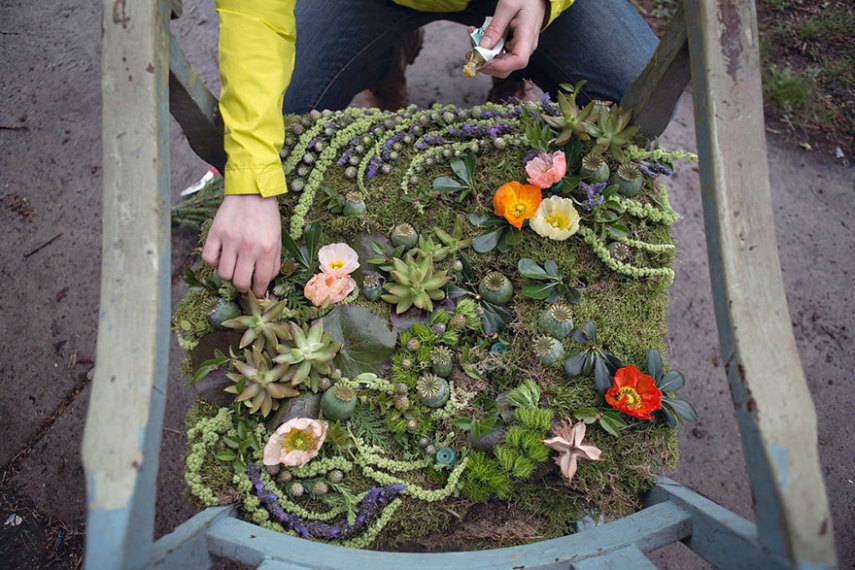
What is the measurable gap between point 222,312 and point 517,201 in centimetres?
69

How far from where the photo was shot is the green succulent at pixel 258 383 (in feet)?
3.34

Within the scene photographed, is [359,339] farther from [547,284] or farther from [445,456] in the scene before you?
[547,284]

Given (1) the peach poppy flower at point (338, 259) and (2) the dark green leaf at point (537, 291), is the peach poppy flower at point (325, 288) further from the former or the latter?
(2) the dark green leaf at point (537, 291)

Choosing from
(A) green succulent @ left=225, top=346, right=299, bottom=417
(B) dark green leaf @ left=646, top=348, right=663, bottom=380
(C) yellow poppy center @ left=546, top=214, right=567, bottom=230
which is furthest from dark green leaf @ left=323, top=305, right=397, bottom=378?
(B) dark green leaf @ left=646, top=348, right=663, bottom=380

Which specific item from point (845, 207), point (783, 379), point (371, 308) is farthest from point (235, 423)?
point (845, 207)

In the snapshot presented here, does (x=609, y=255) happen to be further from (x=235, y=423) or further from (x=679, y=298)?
(x=679, y=298)

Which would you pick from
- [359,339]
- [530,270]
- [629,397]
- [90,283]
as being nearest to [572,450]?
[629,397]

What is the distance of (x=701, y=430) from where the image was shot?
186 cm

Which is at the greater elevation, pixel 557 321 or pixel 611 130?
pixel 611 130

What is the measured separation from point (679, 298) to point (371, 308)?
4.76 feet

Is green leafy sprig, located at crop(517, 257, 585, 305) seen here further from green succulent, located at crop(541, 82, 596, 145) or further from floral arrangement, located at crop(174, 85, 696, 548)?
green succulent, located at crop(541, 82, 596, 145)

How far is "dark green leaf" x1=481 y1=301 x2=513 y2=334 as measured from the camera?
1128mm

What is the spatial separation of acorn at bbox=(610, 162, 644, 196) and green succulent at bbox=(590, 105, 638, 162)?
5 cm

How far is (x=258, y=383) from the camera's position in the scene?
3.37ft
